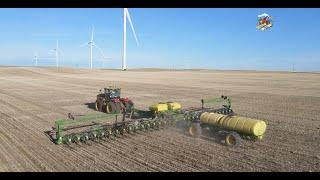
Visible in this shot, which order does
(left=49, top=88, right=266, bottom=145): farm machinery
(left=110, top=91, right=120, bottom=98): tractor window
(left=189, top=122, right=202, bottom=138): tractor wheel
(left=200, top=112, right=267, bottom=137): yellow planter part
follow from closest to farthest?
(left=200, top=112, right=267, bottom=137): yellow planter part, (left=49, top=88, right=266, bottom=145): farm machinery, (left=189, top=122, right=202, bottom=138): tractor wheel, (left=110, top=91, right=120, bottom=98): tractor window

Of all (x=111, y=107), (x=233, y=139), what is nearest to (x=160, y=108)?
(x=111, y=107)

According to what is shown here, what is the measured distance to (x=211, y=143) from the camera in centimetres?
1584

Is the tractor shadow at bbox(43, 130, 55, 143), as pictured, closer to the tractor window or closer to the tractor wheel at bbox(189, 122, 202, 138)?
the tractor wheel at bbox(189, 122, 202, 138)

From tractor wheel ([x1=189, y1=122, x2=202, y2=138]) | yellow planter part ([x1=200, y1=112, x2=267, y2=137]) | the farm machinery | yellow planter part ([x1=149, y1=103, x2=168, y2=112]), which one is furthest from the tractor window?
yellow planter part ([x1=200, y1=112, x2=267, y2=137])

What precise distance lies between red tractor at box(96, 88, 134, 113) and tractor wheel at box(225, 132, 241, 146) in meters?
8.60

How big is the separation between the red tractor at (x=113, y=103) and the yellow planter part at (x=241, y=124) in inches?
283

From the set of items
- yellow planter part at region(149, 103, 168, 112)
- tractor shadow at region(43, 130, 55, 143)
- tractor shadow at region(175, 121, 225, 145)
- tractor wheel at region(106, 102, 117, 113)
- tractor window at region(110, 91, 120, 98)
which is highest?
tractor window at region(110, 91, 120, 98)

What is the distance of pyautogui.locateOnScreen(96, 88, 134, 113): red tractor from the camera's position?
23.3 metres

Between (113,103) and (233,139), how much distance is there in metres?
10.1
